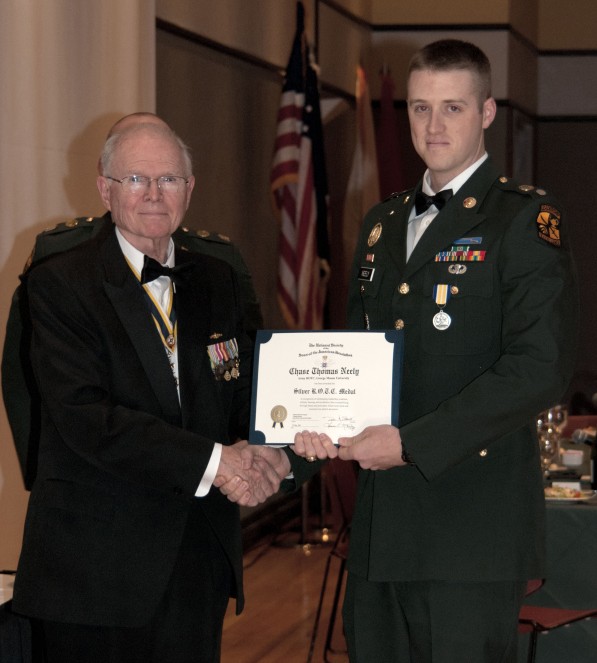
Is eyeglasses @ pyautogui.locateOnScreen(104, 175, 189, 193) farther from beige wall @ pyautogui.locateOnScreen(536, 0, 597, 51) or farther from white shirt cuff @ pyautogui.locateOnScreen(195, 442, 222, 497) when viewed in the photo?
beige wall @ pyautogui.locateOnScreen(536, 0, 597, 51)

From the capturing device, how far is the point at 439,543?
8.40 ft

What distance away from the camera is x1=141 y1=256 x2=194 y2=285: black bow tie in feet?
8.77

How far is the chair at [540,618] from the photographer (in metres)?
3.79

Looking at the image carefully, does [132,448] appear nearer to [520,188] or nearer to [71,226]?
[71,226]

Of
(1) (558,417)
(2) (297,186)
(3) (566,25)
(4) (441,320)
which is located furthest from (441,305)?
(3) (566,25)

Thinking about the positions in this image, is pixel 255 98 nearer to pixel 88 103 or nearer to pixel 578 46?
pixel 88 103

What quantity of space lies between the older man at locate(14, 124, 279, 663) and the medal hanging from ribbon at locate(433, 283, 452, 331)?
573 millimetres

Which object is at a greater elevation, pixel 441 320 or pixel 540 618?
pixel 441 320

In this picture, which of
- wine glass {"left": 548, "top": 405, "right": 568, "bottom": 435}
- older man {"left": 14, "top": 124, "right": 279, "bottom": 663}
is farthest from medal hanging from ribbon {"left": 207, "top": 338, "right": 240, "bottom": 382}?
wine glass {"left": 548, "top": 405, "right": 568, "bottom": 435}

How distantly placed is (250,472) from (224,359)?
0.29m

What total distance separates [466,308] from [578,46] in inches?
355

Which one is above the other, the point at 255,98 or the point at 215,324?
the point at 255,98

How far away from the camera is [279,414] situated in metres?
2.71

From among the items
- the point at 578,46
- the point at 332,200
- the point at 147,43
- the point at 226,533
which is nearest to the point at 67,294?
the point at 226,533
